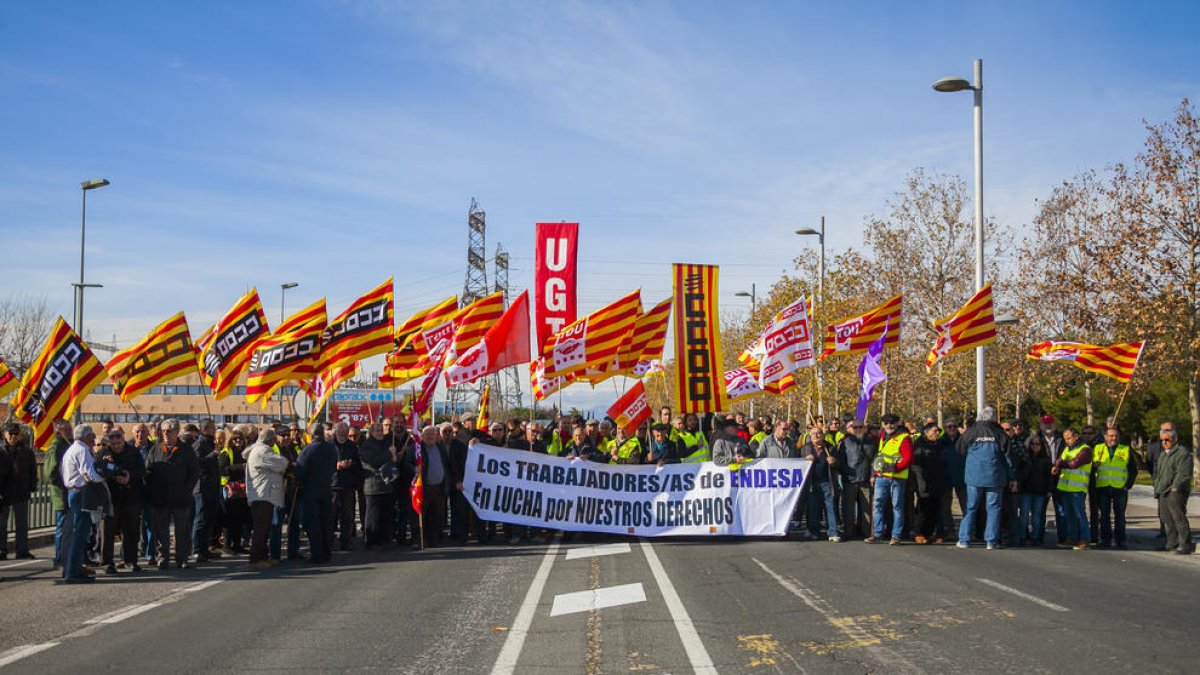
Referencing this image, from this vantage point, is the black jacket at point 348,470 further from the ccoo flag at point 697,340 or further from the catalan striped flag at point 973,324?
the catalan striped flag at point 973,324

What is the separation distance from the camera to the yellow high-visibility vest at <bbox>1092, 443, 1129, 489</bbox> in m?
16.3

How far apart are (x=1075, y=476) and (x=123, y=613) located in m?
13.3

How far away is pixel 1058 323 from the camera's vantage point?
40625 mm

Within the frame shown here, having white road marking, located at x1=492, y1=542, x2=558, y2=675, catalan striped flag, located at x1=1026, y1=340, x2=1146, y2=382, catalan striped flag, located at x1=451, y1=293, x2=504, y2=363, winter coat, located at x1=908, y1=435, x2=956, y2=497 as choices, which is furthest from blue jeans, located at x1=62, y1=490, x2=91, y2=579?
catalan striped flag, located at x1=1026, y1=340, x2=1146, y2=382

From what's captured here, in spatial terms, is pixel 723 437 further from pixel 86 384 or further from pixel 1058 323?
pixel 1058 323

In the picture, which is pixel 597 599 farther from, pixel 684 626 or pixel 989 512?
pixel 989 512

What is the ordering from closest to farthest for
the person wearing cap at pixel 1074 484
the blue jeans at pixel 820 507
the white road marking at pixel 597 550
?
the white road marking at pixel 597 550
the person wearing cap at pixel 1074 484
the blue jeans at pixel 820 507

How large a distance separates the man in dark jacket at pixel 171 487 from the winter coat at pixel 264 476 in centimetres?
82

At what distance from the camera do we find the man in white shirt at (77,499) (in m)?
12.8

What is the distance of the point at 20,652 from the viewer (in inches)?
337

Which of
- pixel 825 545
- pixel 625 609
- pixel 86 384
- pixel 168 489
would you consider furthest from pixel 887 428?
pixel 86 384

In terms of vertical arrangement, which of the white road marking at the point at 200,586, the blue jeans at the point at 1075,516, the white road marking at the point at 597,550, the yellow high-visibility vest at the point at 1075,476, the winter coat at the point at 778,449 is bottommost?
the white road marking at the point at 200,586

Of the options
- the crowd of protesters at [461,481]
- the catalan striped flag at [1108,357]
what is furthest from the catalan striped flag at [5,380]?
the catalan striped flag at [1108,357]

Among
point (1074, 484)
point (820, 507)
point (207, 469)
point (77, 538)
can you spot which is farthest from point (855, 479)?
point (77, 538)
